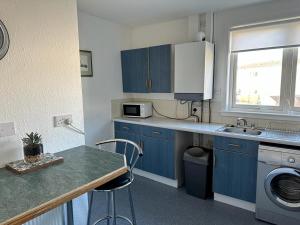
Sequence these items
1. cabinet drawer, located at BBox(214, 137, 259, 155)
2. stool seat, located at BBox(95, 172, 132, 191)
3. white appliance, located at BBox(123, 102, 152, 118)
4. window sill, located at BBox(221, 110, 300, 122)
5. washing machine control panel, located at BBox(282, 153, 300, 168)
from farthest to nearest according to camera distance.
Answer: white appliance, located at BBox(123, 102, 152, 118)
window sill, located at BBox(221, 110, 300, 122)
cabinet drawer, located at BBox(214, 137, 259, 155)
washing machine control panel, located at BBox(282, 153, 300, 168)
stool seat, located at BBox(95, 172, 132, 191)

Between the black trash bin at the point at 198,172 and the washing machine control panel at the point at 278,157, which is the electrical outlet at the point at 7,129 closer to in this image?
the black trash bin at the point at 198,172

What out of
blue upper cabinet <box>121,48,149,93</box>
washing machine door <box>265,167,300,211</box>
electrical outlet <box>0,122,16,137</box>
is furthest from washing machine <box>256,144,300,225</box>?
electrical outlet <box>0,122,16,137</box>

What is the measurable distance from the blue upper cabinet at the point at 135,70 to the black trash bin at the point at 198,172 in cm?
130

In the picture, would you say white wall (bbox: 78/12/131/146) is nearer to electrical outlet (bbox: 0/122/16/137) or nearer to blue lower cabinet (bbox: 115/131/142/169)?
blue lower cabinet (bbox: 115/131/142/169)

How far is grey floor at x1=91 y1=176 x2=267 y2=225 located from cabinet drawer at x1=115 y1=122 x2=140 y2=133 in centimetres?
85

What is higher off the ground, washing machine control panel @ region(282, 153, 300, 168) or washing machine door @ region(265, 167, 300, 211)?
washing machine control panel @ region(282, 153, 300, 168)

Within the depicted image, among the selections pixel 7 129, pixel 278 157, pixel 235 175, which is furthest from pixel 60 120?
pixel 278 157

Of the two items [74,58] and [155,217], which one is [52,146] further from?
[155,217]

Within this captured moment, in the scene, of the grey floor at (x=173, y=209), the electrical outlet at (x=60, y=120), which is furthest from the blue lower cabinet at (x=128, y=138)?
the electrical outlet at (x=60, y=120)

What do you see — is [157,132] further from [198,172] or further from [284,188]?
[284,188]

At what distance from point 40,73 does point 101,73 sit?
1.67 meters

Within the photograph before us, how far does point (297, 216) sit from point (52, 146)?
7.78ft

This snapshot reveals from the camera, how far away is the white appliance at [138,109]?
3.54 m

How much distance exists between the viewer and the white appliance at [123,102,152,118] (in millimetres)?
3537
